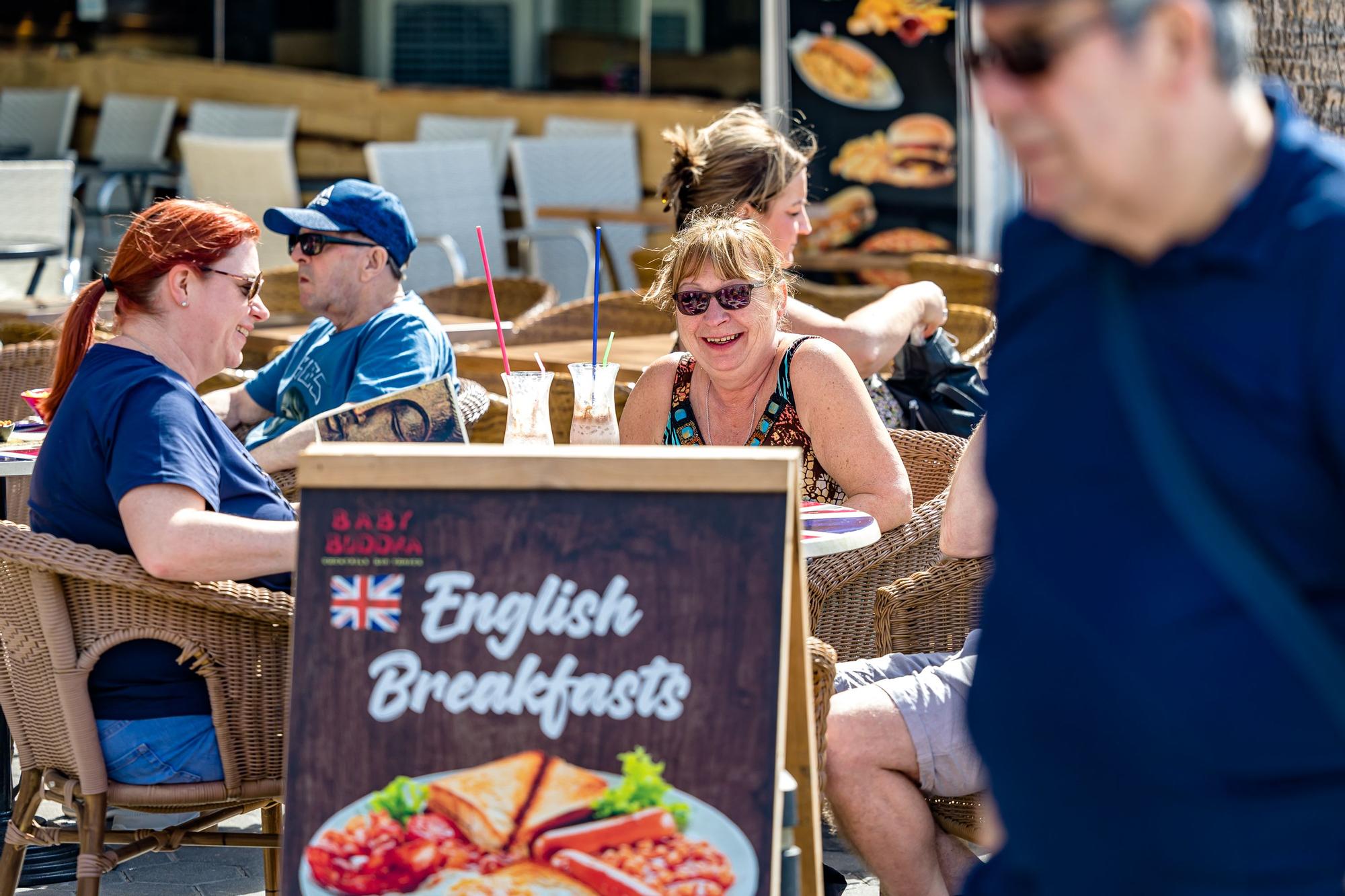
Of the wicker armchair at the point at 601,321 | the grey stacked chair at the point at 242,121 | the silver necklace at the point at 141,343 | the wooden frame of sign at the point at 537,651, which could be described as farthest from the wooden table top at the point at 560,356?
the grey stacked chair at the point at 242,121

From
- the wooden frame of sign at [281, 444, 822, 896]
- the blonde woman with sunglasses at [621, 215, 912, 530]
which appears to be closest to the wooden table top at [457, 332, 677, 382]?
the blonde woman with sunglasses at [621, 215, 912, 530]

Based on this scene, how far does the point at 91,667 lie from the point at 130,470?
1.01ft

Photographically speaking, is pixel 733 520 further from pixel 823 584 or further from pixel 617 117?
pixel 617 117

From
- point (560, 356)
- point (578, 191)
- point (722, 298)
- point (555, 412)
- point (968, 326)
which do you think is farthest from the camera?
point (578, 191)

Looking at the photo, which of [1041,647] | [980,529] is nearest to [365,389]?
[980,529]

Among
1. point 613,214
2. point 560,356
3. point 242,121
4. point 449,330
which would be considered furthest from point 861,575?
point 242,121

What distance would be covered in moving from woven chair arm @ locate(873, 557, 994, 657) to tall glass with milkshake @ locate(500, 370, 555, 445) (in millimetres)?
673

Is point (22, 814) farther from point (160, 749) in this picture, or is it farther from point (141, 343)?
point (141, 343)

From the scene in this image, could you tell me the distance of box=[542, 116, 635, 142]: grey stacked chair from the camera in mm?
9727

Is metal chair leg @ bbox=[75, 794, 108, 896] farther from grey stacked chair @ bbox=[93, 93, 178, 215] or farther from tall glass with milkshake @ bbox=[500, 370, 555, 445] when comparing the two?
grey stacked chair @ bbox=[93, 93, 178, 215]

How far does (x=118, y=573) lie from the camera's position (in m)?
2.25

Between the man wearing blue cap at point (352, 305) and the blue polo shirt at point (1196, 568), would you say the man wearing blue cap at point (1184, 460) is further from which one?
the man wearing blue cap at point (352, 305)

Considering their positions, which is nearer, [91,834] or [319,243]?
[91,834]

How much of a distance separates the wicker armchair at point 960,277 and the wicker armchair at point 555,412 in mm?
2384
